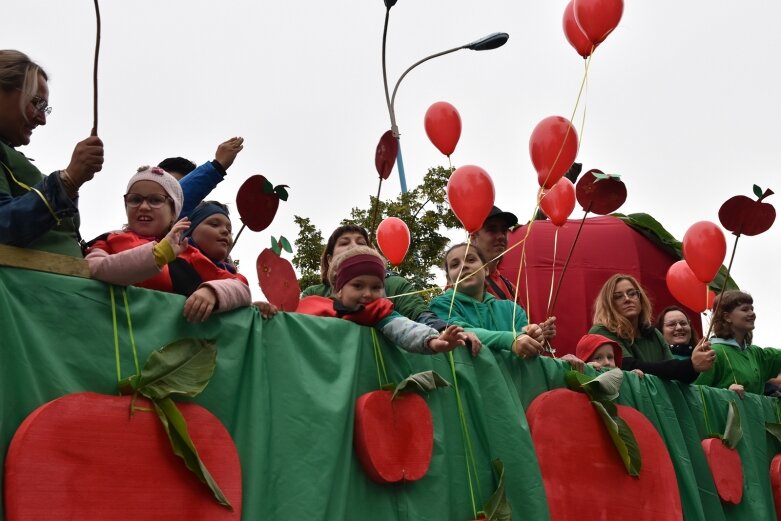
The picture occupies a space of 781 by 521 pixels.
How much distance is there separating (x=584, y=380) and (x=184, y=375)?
2119 millimetres

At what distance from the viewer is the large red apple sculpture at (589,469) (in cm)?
366

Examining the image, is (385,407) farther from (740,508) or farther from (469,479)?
(740,508)

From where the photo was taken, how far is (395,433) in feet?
10.0

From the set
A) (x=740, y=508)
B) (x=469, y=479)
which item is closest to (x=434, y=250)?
(x=740, y=508)

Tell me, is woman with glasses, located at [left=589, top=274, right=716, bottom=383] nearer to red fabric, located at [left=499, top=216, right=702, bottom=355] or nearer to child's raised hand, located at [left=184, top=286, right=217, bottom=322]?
child's raised hand, located at [left=184, top=286, right=217, bottom=322]

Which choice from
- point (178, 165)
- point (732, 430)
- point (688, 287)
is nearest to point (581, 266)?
point (688, 287)

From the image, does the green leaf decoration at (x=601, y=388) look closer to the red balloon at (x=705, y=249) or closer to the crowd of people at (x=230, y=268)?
the crowd of people at (x=230, y=268)

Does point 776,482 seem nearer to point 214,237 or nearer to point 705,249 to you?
point 705,249

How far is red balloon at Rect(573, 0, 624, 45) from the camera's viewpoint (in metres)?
4.33

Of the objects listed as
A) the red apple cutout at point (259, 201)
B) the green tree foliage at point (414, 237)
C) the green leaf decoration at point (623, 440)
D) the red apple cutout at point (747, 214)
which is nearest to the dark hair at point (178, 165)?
the red apple cutout at point (259, 201)

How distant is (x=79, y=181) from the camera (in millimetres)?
2398

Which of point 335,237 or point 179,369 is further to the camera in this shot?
point 335,237

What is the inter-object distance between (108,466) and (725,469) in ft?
11.6

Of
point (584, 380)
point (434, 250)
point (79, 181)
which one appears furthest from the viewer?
point (434, 250)
